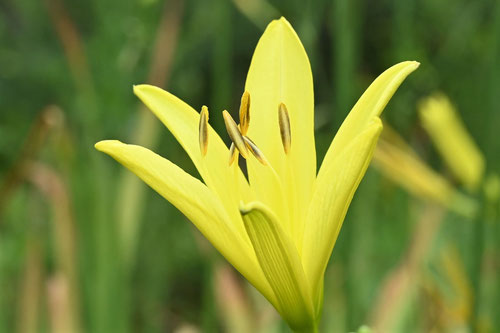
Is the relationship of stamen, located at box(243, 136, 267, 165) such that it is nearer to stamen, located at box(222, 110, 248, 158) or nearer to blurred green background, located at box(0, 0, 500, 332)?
stamen, located at box(222, 110, 248, 158)

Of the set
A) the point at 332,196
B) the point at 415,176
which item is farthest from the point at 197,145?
the point at 415,176

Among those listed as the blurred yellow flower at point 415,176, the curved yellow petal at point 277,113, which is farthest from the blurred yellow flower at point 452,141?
the curved yellow petal at point 277,113

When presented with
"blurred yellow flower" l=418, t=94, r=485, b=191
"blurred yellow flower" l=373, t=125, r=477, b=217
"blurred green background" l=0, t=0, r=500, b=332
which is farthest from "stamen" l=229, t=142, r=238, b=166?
"blurred yellow flower" l=418, t=94, r=485, b=191

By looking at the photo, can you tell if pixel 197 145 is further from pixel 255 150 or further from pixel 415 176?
pixel 415 176

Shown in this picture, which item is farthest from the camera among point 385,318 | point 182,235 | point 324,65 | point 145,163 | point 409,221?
point 324,65

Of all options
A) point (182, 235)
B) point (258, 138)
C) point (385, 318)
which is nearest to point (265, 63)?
point (258, 138)

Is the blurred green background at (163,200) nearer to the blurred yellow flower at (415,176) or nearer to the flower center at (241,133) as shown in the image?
the blurred yellow flower at (415,176)

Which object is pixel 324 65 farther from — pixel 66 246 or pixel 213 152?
pixel 213 152
